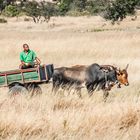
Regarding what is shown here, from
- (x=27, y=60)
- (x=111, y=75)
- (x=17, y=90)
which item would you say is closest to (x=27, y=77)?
(x=17, y=90)

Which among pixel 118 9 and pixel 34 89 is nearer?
pixel 34 89

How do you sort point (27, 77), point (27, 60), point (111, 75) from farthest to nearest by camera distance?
point (27, 60) < point (27, 77) < point (111, 75)

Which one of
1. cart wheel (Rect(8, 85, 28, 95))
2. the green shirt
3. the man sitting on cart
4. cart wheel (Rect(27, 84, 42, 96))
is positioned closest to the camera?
cart wheel (Rect(8, 85, 28, 95))

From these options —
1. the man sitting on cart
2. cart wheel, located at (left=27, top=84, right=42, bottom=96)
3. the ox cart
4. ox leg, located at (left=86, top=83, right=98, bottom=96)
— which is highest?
the man sitting on cart

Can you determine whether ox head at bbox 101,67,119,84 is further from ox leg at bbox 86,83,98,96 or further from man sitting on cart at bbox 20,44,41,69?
man sitting on cart at bbox 20,44,41,69

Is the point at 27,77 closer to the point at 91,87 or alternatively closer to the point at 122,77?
the point at 91,87

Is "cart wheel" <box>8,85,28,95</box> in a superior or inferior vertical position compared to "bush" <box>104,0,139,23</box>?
superior

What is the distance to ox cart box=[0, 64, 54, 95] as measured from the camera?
492 inches

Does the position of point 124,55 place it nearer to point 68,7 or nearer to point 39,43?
point 39,43

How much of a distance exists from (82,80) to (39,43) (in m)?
18.7

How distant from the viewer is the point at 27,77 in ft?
41.4

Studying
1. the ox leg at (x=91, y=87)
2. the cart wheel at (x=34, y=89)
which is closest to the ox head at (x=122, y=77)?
the ox leg at (x=91, y=87)

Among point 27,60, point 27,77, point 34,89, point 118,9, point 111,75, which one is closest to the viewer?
point 111,75

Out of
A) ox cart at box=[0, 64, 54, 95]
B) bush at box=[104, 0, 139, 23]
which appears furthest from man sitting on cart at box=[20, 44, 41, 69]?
bush at box=[104, 0, 139, 23]
